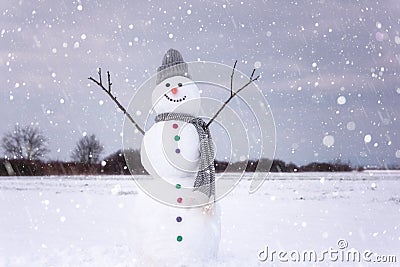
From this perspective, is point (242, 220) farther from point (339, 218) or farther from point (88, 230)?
point (88, 230)

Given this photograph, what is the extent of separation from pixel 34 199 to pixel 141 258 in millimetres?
12629

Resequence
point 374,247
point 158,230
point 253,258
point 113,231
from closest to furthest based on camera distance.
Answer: point 158,230
point 253,258
point 374,247
point 113,231

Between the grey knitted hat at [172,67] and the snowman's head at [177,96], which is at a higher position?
the grey knitted hat at [172,67]

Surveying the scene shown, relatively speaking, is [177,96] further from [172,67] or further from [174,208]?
[174,208]

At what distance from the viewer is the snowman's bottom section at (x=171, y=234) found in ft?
19.4

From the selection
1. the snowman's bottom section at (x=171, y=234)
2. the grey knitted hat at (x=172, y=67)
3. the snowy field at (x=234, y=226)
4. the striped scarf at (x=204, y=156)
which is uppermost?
the grey knitted hat at (x=172, y=67)

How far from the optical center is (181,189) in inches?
235

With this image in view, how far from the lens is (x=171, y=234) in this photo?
5.90 meters

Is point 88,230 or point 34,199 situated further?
point 34,199

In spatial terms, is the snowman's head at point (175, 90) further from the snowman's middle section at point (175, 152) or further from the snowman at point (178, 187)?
the snowman's middle section at point (175, 152)

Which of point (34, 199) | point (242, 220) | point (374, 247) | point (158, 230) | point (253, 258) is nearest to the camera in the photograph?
point (158, 230)

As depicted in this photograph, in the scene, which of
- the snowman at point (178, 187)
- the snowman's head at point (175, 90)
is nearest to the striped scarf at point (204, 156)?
the snowman at point (178, 187)

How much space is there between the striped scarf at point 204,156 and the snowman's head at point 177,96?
86 millimetres

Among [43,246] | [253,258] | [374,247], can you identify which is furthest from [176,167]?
[374,247]
